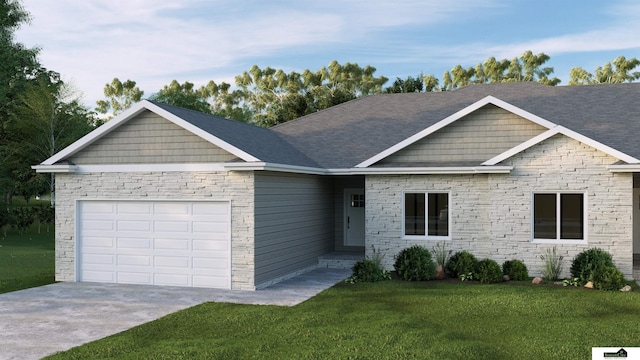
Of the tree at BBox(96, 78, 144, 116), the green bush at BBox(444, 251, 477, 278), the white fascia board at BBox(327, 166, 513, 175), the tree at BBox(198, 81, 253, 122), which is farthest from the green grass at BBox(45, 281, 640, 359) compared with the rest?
the tree at BBox(96, 78, 144, 116)

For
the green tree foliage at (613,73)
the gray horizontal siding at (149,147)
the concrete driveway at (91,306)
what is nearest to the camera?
the concrete driveway at (91,306)

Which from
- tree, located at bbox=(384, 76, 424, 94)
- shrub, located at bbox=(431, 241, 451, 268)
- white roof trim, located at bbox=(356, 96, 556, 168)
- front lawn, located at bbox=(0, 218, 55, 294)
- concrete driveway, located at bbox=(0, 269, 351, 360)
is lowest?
front lawn, located at bbox=(0, 218, 55, 294)

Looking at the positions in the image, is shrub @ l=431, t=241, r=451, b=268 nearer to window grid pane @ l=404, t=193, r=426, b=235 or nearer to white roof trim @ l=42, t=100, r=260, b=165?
window grid pane @ l=404, t=193, r=426, b=235

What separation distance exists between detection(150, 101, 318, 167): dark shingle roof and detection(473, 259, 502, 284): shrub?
570 cm

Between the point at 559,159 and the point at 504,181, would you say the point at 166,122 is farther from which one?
the point at 559,159

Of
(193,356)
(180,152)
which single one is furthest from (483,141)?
(193,356)

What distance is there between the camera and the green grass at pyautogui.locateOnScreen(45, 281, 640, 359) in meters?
8.41

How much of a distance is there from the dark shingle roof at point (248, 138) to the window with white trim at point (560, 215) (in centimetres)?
663

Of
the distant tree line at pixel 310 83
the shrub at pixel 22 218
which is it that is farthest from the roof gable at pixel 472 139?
the distant tree line at pixel 310 83

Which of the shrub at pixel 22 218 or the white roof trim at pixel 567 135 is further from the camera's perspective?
the shrub at pixel 22 218

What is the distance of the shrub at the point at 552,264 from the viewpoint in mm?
15031

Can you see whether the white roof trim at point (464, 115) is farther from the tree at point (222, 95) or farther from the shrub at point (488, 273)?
the tree at point (222, 95)

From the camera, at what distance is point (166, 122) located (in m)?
14.7

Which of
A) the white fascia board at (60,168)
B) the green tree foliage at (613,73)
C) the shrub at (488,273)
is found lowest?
the shrub at (488,273)
